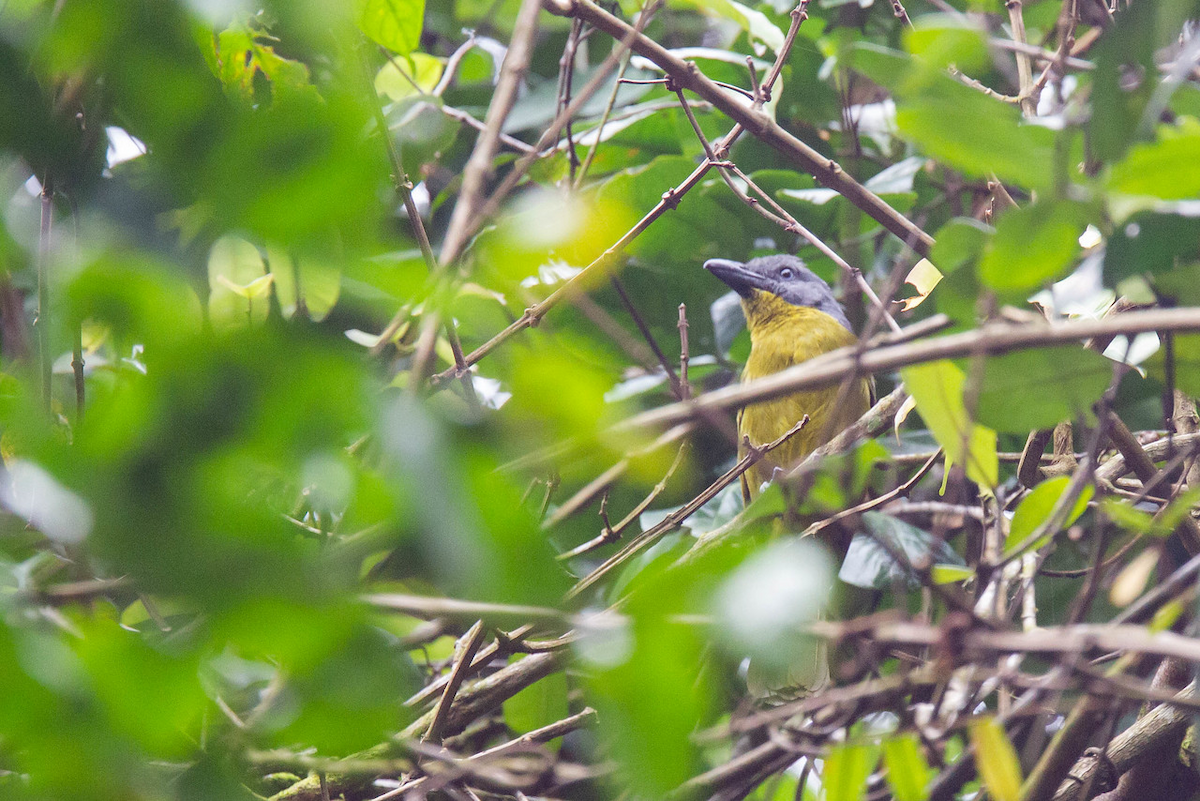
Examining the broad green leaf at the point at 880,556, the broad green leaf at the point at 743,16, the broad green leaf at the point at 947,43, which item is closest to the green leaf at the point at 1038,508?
the broad green leaf at the point at 947,43

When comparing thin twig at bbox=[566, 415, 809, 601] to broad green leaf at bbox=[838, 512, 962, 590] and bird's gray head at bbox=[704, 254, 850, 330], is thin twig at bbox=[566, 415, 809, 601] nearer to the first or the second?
broad green leaf at bbox=[838, 512, 962, 590]

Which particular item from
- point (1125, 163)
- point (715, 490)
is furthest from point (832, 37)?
point (1125, 163)

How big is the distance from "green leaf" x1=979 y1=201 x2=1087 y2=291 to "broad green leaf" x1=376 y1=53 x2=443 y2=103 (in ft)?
6.75

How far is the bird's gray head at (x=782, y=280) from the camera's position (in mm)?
2896

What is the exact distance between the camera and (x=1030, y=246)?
80 centimetres

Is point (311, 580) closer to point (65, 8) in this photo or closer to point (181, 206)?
point (181, 206)

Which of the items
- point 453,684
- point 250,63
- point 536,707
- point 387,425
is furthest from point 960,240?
point 536,707

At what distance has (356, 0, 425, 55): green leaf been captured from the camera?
5.69 feet

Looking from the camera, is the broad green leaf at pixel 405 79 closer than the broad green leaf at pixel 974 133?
No

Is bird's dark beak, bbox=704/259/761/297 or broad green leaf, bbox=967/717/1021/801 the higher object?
broad green leaf, bbox=967/717/1021/801

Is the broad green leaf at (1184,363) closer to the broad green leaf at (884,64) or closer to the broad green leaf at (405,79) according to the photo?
the broad green leaf at (884,64)

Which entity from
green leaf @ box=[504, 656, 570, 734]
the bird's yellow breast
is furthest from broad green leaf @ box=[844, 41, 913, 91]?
the bird's yellow breast

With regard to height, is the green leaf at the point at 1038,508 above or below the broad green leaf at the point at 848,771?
above

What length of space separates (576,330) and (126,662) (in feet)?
7.51
